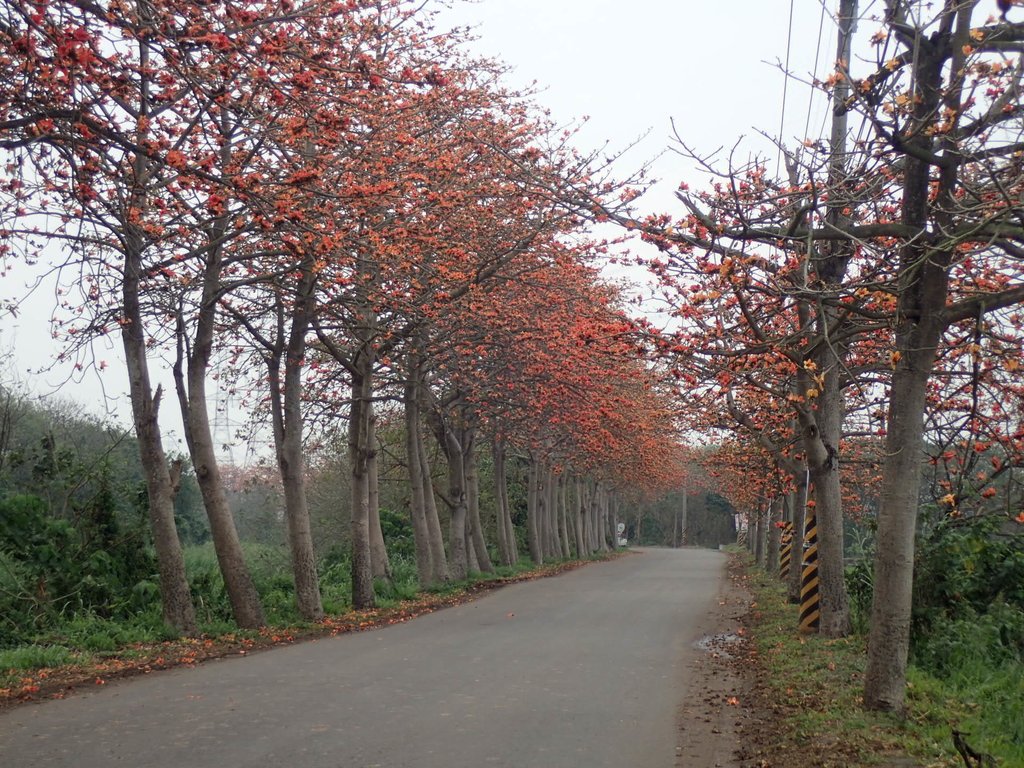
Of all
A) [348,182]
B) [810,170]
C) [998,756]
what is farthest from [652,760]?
[348,182]

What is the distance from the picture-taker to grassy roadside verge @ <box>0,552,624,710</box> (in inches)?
395

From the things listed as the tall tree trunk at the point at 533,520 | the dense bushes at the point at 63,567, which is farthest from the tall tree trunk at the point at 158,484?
the tall tree trunk at the point at 533,520

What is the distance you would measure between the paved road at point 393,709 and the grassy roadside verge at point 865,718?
0.86m

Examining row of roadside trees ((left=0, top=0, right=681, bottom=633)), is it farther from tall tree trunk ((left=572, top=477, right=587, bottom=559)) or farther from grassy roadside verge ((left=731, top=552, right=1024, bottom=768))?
tall tree trunk ((left=572, top=477, right=587, bottom=559))

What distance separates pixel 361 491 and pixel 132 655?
676 centimetres

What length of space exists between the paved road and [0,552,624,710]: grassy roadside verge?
0.44 metres

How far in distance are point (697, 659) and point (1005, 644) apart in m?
3.76

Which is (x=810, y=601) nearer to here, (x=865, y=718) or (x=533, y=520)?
(x=865, y=718)

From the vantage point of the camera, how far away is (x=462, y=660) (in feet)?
39.7

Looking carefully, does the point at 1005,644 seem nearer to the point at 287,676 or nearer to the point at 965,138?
the point at 965,138

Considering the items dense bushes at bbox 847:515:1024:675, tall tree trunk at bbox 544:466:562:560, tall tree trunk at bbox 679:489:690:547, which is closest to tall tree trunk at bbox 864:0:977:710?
dense bushes at bbox 847:515:1024:675

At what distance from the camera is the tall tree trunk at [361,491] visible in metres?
18.6

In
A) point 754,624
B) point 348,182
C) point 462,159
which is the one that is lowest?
point 754,624

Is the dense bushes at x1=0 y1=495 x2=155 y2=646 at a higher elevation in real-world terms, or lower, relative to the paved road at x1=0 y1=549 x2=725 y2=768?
higher
